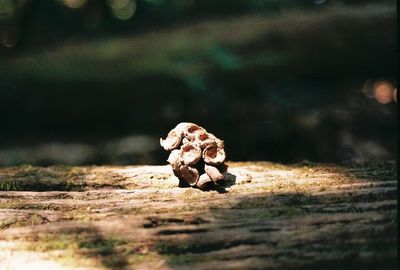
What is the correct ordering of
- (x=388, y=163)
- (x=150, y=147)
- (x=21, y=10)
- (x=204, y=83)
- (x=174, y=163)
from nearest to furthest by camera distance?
(x=174, y=163) < (x=388, y=163) < (x=150, y=147) < (x=204, y=83) < (x=21, y=10)

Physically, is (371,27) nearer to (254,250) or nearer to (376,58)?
(376,58)

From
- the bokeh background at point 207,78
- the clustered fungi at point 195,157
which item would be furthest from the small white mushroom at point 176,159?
the bokeh background at point 207,78

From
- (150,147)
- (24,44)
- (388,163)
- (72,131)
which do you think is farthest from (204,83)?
(388,163)

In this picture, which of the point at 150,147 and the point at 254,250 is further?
the point at 150,147

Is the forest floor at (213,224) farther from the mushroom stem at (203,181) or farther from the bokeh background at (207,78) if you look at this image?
the bokeh background at (207,78)

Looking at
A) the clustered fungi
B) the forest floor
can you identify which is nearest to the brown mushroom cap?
the clustered fungi

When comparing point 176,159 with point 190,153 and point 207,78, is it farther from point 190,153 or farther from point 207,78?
point 207,78
